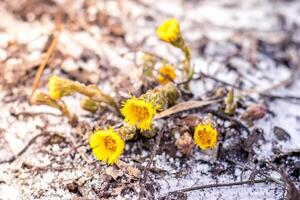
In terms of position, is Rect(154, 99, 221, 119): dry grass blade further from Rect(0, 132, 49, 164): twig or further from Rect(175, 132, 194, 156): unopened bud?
Rect(0, 132, 49, 164): twig

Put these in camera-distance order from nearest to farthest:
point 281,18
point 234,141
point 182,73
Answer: point 234,141 → point 182,73 → point 281,18

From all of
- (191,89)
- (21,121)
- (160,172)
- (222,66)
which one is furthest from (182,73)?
(21,121)

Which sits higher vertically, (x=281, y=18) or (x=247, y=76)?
(x=281, y=18)

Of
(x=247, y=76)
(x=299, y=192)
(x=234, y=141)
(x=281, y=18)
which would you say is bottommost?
(x=299, y=192)

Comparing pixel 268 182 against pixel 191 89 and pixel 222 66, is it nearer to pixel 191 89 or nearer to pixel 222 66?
pixel 191 89

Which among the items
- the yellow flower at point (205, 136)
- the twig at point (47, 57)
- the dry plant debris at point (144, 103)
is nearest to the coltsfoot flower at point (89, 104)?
the dry plant debris at point (144, 103)
